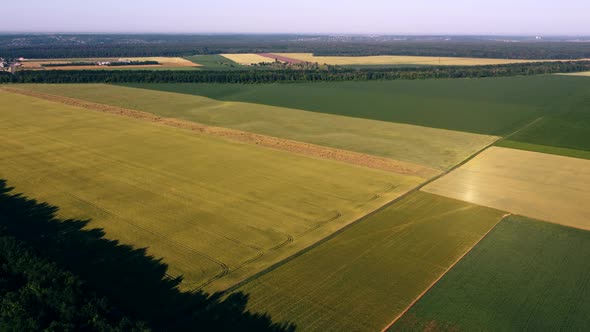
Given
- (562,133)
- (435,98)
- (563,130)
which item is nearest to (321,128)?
(562,133)

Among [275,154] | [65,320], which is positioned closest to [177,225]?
[65,320]

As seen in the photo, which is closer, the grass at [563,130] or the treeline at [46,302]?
the treeline at [46,302]

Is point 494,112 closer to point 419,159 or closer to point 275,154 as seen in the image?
point 419,159

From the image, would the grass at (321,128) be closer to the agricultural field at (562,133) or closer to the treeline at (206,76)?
the agricultural field at (562,133)

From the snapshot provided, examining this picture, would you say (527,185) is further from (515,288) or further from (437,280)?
(437,280)

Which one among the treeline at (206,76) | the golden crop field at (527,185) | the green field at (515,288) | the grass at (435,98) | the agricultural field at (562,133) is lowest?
the green field at (515,288)

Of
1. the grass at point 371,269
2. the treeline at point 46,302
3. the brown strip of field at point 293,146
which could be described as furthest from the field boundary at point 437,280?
the treeline at point 46,302

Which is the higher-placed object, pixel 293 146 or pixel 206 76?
pixel 206 76
